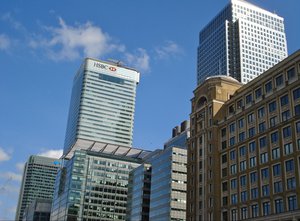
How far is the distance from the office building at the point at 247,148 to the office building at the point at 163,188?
3812 centimetres

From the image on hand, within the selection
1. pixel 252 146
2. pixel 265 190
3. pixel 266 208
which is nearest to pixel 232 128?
pixel 252 146

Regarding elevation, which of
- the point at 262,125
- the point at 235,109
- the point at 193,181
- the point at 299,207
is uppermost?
the point at 235,109

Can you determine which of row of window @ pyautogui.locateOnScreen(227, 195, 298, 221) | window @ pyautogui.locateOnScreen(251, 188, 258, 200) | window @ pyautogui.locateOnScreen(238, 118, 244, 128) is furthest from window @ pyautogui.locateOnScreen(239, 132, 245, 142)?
row of window @ pyautogui.locateOnScreen(227, 195, 298, 221)

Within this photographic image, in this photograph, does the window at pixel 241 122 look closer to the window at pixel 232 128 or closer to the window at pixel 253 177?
the window at pixel 232 128

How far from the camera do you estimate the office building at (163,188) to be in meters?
145

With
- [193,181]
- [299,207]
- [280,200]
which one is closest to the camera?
A: [299,207]

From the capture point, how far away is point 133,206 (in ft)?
577

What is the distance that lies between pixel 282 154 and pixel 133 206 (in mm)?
105463

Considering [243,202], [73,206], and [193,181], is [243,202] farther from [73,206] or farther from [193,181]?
[73,206]

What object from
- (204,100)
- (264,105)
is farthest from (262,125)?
(204,100)

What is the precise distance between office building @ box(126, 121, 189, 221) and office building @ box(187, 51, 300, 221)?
3812 cm

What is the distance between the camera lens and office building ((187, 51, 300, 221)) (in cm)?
7919

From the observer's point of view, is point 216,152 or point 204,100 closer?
point 216,152

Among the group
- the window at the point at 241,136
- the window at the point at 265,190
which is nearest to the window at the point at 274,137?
the window at the point at 265,190
